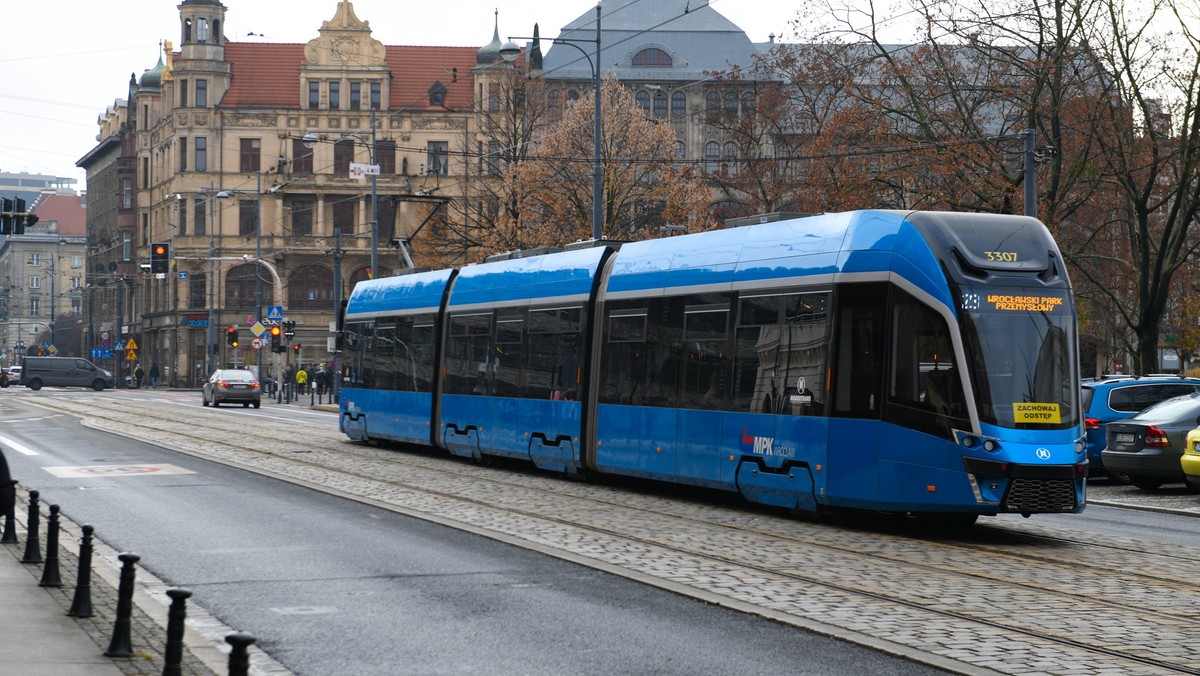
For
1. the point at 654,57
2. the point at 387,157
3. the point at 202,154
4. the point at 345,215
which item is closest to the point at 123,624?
the point at 345,215

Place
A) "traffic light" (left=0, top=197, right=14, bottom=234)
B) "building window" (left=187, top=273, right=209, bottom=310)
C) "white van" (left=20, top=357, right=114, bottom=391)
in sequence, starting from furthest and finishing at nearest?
"building window" (left=187, top=273, right=209, bottom=310) < "white van" (left=20, top=357, right=114, bottom=391) < "traffic light" (left=0, top=197, right=14, bottom=234)

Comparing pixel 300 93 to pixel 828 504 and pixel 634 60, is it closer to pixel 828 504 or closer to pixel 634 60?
pixel 634 60

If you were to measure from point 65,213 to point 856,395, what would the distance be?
168289 mm

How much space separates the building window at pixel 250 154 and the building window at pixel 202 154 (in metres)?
1.97

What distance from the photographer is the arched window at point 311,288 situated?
8669 centimetres

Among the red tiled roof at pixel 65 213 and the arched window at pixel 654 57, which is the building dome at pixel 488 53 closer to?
the arched window at pixel 654 57

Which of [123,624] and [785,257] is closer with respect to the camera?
[123,624]

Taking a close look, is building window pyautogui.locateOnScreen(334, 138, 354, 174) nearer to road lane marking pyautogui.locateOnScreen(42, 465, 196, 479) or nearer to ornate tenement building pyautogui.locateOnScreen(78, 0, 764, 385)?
ornate tenement building pyautogui.locateOnScreen(78, 0, 764, 385)

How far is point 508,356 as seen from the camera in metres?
22.8

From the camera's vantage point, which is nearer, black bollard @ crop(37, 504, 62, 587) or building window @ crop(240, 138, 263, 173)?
black bollard @ crop(37, 504, 62, 587)

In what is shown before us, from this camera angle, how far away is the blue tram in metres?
14.3

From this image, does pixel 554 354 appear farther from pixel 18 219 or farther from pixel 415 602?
pixel 18 219

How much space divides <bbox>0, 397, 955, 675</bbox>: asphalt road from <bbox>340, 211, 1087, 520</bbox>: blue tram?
348 centimetres

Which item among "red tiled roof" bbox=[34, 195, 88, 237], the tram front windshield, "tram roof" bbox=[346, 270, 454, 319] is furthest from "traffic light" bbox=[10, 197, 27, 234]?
"red tiled roof" bbox=[34, 195, 88, 237]
